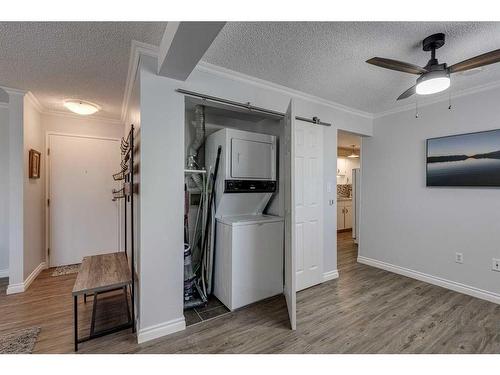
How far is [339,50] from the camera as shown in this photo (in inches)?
75.9

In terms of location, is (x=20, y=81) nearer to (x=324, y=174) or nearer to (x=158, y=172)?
(x=158, y=172)

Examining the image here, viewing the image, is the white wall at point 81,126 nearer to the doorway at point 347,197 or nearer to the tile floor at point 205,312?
the tile floor at point 205,312

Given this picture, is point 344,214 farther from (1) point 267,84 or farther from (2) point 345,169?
(1) point 267,84

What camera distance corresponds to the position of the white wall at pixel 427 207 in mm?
2633

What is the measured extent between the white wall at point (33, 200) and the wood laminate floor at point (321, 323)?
1.47 feet

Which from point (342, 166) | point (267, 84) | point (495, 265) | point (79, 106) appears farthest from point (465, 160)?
point (79, 106)

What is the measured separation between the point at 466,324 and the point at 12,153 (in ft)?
16.5

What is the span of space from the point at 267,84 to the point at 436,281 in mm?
3207

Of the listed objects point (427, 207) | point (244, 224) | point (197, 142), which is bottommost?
point (244, 224)

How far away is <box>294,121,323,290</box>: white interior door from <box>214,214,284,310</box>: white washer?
32 cm

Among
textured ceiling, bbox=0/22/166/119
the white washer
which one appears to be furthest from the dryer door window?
textured ceiling, bbox=0/22/166/119

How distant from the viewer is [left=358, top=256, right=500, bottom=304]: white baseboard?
2.58 metres
